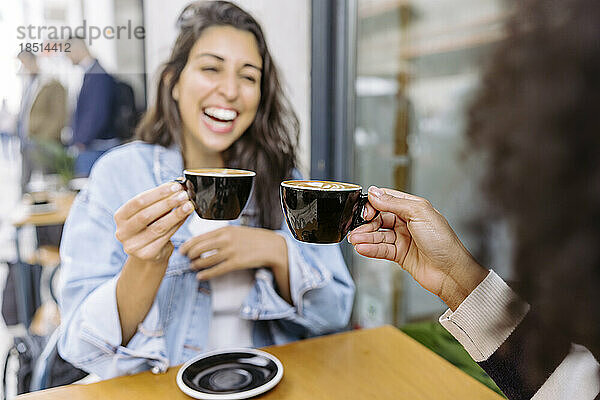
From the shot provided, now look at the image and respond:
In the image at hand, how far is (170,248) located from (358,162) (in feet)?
1.79

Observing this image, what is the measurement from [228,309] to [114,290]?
0.86 ft

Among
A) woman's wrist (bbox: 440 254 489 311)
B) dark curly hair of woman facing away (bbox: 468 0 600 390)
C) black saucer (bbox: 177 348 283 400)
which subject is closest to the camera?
dark curly hair of woman facing away (bbox: 468 0 600 390)

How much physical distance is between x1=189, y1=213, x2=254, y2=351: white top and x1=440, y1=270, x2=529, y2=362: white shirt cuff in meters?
0.56

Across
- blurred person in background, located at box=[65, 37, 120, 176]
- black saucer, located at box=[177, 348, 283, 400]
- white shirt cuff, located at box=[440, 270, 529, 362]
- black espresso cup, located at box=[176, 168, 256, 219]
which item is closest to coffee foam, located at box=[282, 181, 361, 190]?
black espresso cup, located at box=[176, 168, 256, 219]

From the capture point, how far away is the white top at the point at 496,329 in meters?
0.62

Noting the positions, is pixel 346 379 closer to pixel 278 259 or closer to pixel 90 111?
pixel 278 259

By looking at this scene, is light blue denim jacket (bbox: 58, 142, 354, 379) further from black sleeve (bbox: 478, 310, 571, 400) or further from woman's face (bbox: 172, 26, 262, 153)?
black sleeve (bbox: 478, 310, 571, 400)

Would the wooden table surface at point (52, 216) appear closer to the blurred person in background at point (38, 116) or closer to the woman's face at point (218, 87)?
the blurred person in background at point (38, 116)

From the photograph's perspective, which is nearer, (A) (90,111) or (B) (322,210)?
(B) (322,210)

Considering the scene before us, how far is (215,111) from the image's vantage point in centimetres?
113

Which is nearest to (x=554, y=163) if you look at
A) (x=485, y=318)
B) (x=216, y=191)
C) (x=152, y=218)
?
(x=485, y=318)

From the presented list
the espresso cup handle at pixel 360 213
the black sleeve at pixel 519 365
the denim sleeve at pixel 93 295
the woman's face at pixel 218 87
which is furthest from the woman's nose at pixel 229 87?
the black sleeve at pixel 519 365

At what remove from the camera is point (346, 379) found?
37.9 inches

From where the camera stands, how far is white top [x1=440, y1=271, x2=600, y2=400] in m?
0.62
